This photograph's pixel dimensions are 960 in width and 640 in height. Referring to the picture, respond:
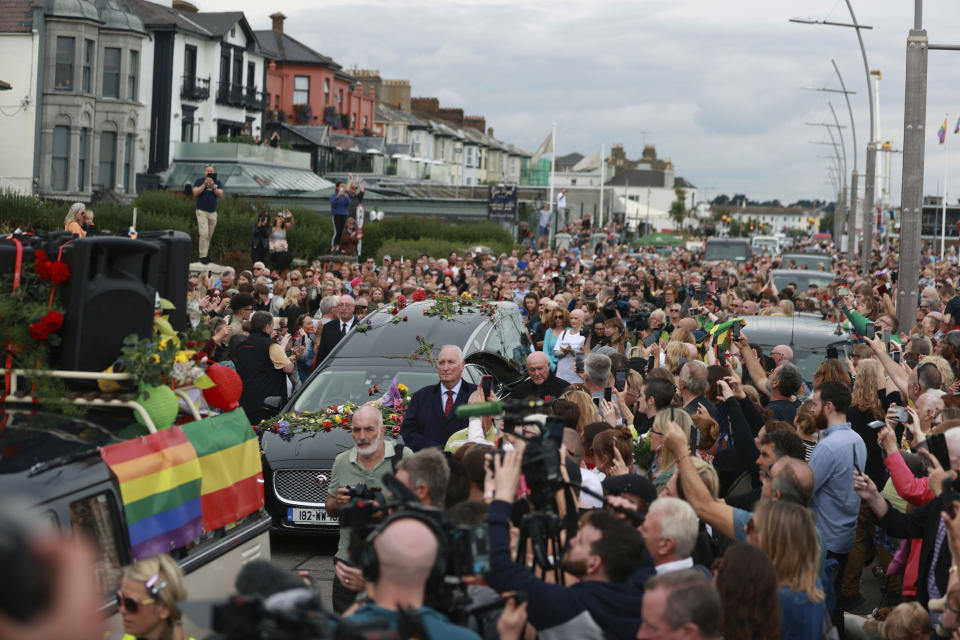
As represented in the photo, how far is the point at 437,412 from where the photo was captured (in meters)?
8.72

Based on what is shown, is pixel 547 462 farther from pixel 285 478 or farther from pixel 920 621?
pixel 285 478

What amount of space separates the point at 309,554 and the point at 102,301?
392 cm

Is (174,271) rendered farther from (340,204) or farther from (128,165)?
(128,165)

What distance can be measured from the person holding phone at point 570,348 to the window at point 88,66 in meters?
33.1

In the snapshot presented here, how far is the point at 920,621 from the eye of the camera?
5809mm

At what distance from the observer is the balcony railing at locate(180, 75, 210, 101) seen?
4944cm

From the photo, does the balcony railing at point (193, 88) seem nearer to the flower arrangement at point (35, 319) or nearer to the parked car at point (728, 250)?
the parked car at point (728, 250)

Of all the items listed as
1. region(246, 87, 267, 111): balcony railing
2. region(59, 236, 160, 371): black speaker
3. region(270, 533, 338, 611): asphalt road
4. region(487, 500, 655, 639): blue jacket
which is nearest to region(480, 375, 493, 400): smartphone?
region(270, 533, 338, 611): asphalt road

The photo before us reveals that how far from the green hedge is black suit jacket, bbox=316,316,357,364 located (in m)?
10.1

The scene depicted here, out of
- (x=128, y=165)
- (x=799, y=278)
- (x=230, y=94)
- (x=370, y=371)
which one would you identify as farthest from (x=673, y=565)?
(x=230, y=94)

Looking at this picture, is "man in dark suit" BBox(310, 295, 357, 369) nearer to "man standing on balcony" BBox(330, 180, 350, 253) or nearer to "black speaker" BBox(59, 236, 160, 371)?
"black speaker" BBox(59, 236, 160, 371)

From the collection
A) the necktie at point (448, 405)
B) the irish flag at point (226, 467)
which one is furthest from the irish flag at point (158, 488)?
the necktie at point (448, 405)

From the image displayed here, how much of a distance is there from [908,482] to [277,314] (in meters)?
11.0

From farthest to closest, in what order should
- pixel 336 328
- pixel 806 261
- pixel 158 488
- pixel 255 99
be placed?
pixel 255 99 < pixel 806 261 < pixel 336 328 < pixel 158 488
